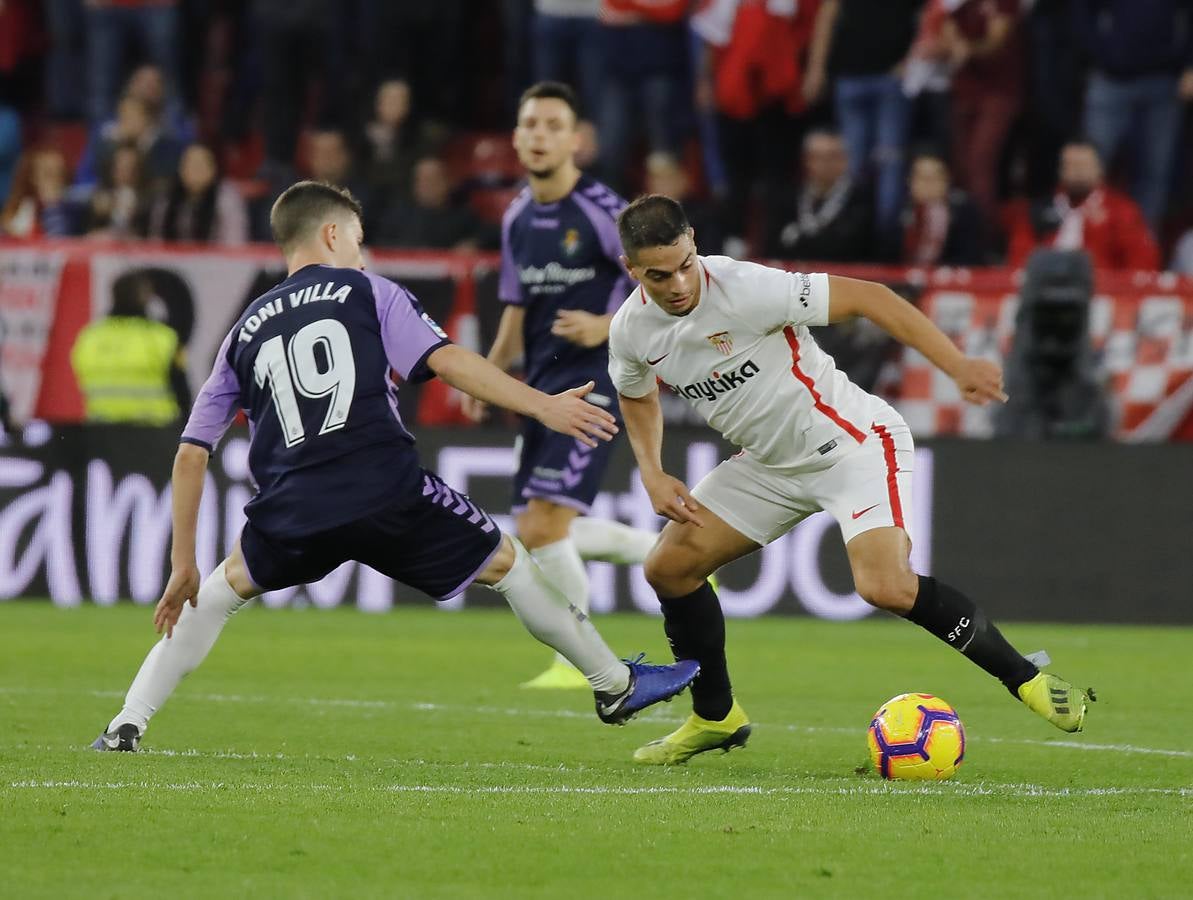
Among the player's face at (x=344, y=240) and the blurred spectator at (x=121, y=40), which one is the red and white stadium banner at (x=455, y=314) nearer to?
the blurred spectator at (x=121, y=40)

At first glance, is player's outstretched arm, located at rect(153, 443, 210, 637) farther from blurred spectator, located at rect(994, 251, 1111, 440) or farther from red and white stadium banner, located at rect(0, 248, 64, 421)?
red and white stadium banner, located at rect(0, 248, 64, 421)

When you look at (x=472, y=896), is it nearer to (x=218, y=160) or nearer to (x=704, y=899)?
(x=704, y=899)

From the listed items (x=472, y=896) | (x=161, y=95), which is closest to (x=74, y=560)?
(x=161, y=95)

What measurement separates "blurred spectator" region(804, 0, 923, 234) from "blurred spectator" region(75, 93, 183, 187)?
5097mm

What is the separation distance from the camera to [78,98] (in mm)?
18875

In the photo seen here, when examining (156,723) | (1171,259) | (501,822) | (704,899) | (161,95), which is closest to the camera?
(704,899)

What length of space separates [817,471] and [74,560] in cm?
764

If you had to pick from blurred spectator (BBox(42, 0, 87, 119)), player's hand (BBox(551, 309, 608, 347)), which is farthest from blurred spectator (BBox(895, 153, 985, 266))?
blurred spectator (BBox(42, 0, 87, 119))

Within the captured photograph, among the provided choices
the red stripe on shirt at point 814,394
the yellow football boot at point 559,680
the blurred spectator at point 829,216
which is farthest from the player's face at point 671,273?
the blurred spectator at point 829,216

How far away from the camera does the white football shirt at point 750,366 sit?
6988 millimetres

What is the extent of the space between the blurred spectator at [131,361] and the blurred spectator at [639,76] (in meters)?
3.77

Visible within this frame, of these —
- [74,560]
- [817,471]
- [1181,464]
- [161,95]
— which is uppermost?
[161,95]

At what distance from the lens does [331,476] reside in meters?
6.75

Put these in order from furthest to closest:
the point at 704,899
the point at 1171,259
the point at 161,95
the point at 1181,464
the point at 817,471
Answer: the point at 161,95 < the point at 1171,259 < the point at 1181,464 < the point at 817,471 < the point at 704,899
